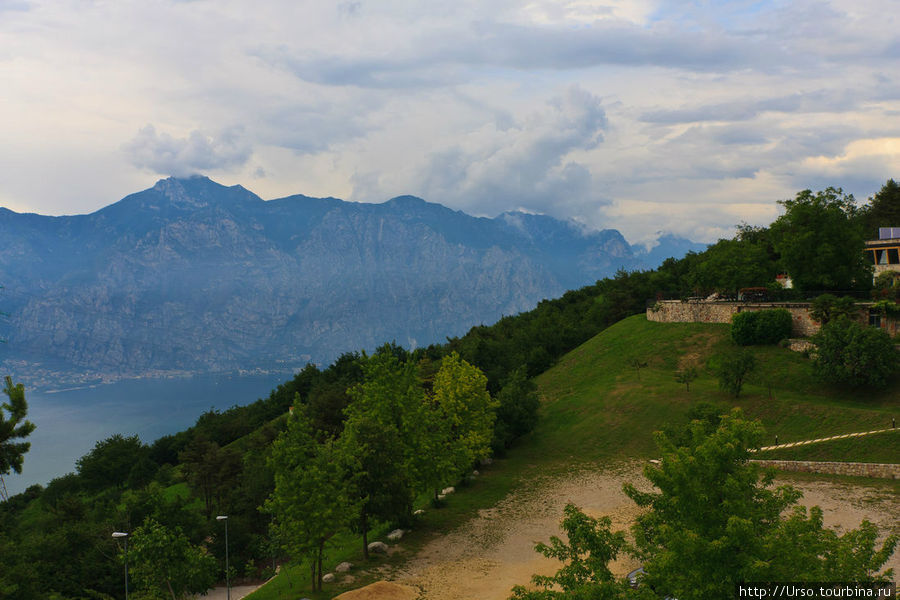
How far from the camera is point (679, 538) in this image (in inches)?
602

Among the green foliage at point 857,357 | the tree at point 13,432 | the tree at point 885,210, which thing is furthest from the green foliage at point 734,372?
the tree at point 885,210

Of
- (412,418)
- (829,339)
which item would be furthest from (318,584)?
(829,339)

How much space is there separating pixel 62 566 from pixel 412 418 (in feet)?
81.2

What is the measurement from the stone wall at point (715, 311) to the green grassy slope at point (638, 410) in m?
1.52

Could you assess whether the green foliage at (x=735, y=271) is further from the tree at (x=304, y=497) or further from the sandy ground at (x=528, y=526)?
the tree at (x=304, y=497)

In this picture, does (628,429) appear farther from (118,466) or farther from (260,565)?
(118,466)

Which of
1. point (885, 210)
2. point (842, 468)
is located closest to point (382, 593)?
point (842, 468)

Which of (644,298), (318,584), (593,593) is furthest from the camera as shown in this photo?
(644,298)

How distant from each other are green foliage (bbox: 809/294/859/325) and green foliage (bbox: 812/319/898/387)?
6179mm

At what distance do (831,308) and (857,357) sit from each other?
381 inches

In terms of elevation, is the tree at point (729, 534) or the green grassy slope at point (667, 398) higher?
the tree at point (729, 534)

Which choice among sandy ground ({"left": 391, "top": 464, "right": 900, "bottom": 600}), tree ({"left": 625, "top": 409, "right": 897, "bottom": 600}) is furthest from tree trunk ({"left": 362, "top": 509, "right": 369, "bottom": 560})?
tree ({"left": 625, "top": 409, "right": 897, "bottom": 600})

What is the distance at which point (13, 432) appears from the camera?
25438mm

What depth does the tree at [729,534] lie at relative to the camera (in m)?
14.3
